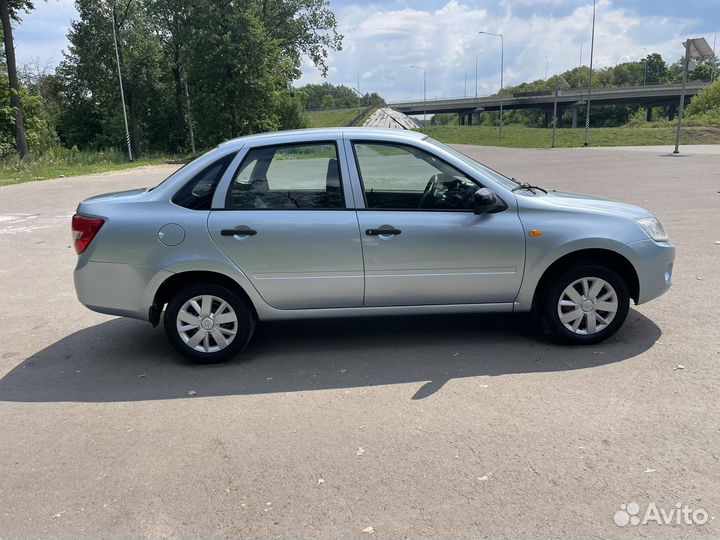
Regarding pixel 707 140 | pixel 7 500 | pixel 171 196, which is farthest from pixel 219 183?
pixel 707 140

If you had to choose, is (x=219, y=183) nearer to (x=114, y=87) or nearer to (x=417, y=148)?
(x=417, y=148)

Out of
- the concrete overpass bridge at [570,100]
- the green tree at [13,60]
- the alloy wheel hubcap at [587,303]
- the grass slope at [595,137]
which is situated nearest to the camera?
the alloy wheel hubcap at [587,303]

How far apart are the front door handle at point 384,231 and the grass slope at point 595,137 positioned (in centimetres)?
4258

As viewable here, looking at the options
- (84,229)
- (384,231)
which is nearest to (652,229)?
(384,231)

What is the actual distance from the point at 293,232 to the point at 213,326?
3.31 feet

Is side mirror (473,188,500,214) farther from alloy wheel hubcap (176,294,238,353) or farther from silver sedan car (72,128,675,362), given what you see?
alloy wheel hubcap (176,294,238,353)

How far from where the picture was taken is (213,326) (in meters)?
4.56

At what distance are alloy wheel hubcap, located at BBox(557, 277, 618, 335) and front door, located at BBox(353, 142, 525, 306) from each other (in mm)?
435

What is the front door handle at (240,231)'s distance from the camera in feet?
14.5

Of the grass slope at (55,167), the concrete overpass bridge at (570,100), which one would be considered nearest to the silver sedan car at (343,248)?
the grass slope at (55,167)

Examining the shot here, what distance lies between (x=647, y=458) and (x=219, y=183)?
11.5 ft

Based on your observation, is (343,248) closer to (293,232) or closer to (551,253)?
(293,232)

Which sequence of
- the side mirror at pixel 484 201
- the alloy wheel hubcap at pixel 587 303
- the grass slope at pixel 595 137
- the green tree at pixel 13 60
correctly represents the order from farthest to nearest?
1. the grass slope at pixel 595 137
2. the green tree at pixel 13 60
3. the alloy wheel hubcap at pixel 587 303
4. the side mirror at pixel 484 201

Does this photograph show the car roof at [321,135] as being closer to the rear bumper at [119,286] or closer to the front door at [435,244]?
the front door at [435,244]
